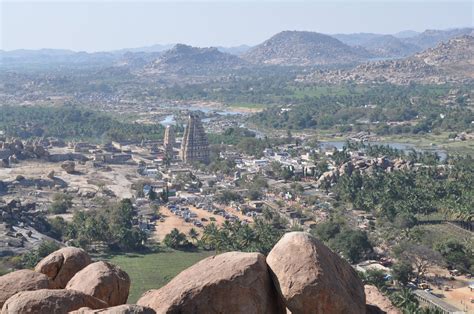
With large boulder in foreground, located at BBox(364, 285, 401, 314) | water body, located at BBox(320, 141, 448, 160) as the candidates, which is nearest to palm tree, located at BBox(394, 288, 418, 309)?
large boulder in foreground, located at BBox(364, 285, 401, 314)

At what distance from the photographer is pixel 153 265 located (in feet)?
134

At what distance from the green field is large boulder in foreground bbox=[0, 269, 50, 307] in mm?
21867

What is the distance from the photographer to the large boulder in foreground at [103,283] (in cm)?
1205

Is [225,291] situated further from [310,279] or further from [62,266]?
[62,266]

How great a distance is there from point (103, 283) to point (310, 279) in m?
3.75

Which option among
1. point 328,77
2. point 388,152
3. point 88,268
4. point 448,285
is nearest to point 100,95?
point 328,77

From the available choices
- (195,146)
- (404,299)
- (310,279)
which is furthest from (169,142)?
(310,279)

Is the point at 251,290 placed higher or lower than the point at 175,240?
higher

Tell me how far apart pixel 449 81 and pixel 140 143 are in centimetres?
10737

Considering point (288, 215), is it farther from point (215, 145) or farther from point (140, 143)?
point (140, 143)

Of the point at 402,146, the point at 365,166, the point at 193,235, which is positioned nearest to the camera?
the point at 193,235

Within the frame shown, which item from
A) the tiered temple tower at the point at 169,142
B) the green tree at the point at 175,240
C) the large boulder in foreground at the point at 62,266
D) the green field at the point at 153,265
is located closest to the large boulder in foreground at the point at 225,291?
the large boulder in foreground at the point at 62,266

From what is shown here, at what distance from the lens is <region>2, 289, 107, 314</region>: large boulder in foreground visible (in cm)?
1012

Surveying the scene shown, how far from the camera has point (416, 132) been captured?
105625 millimetres
